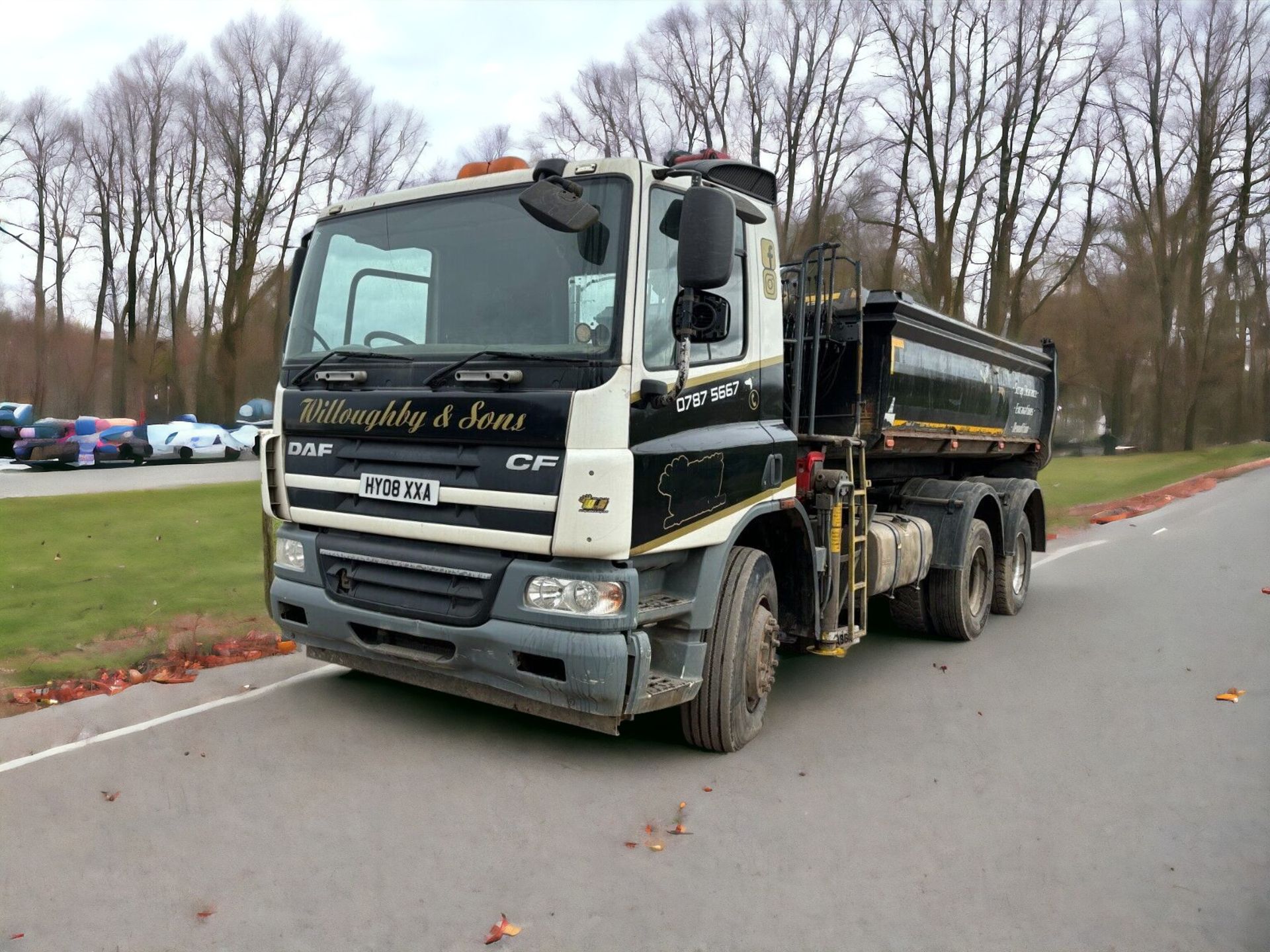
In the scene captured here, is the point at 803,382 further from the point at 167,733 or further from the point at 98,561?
the point at 98,561

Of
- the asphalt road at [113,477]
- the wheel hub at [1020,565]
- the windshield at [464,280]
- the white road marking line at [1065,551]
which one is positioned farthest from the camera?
the asphalt road at [113,477]

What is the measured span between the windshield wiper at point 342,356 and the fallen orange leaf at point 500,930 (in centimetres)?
255

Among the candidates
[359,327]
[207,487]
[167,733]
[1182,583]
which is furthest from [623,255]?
[207,487]

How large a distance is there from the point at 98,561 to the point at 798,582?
7108mm

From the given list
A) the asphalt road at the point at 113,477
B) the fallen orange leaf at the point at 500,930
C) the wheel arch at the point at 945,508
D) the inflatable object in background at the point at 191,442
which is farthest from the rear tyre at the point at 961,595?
the inflatable object in background at the point at 191,442

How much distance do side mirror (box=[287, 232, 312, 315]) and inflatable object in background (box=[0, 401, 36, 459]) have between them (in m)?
27.6

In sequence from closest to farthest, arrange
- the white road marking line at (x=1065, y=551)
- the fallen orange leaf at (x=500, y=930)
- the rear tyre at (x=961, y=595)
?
the fallen orange leaf at (x=500, y=930) → the rear tyre at (x=961, y=595) → the white road marking line at (x=1065, y=551)

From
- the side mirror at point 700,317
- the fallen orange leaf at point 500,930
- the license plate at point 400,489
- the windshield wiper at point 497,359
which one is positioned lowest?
the fallen orange leaf at point 500,930

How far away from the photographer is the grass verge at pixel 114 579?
22.2 ft

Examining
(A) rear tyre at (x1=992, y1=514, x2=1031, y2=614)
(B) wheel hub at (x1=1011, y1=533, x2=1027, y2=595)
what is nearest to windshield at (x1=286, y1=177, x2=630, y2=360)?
(A) rear tyre at (x1=992, y1=514, x2=1031, y2=614)

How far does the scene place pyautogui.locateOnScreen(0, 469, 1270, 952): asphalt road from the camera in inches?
136

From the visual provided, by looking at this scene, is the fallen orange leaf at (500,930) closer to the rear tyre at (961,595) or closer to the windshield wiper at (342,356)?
the windshield wiper at (342,356)

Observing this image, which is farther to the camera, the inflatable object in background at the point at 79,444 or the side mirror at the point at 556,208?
the inflatable object in background at the point at 79,444

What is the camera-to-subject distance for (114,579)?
9008mm
